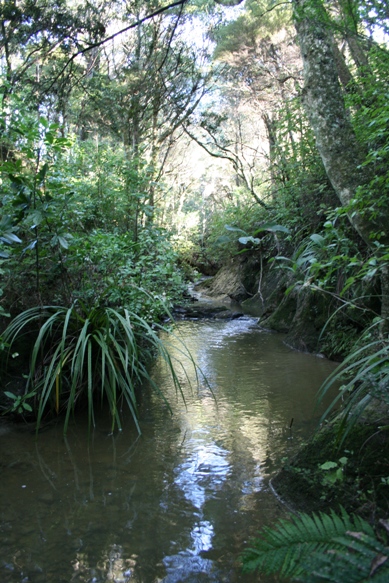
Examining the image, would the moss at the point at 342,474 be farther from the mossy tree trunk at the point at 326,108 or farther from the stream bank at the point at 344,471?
the mossy tree trunk at the point at 326,108

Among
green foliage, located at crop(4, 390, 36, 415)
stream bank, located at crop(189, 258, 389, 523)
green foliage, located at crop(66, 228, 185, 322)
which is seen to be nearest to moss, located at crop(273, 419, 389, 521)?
stream bank, located at crop(189, 258, 389, 523)

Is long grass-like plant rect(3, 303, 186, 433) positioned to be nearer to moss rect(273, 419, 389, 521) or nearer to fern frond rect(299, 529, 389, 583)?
moss rect(273, 419, 389, 521)

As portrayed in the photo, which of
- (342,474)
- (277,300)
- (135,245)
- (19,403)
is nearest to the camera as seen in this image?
(342,474)

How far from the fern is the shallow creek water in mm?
982

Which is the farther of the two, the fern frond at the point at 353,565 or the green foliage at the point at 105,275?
the green foliage at the point at 105,275

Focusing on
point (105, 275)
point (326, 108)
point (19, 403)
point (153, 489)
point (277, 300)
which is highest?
point (326, 108)

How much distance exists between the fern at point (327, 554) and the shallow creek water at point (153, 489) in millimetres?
982

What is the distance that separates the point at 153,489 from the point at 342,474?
3.75ft

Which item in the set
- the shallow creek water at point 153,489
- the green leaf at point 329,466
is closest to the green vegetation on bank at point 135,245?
the green leaf at point 329,466

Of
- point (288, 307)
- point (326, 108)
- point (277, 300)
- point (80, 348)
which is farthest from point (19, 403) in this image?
point (277, 300)

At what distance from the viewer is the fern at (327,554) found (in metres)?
0.91

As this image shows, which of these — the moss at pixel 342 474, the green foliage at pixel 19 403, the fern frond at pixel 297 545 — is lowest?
the moss at pixel 342 474

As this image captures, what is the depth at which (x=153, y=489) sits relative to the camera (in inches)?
103

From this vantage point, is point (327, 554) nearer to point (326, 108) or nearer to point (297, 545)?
point (297, 545)
